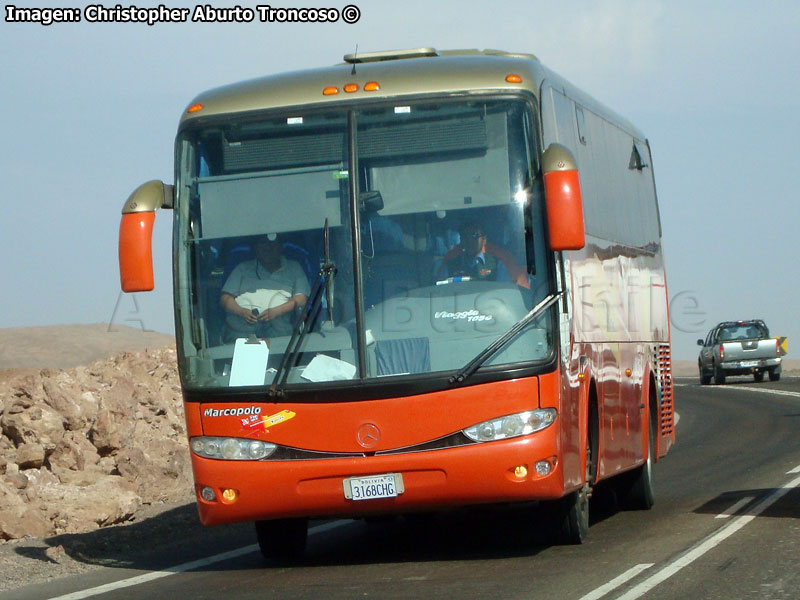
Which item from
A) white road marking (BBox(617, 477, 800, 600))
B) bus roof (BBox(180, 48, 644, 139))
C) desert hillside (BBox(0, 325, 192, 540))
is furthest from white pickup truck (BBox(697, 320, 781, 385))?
bus roof (BBox(180, 48, 644, 139))

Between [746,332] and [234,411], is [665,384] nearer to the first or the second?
[234,411]

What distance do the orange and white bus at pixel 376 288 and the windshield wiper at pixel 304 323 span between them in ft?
0.05

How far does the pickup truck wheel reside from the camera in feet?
155

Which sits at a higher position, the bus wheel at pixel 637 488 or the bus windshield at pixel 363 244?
the bus windshield at pixel 363 244

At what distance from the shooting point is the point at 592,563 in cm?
983

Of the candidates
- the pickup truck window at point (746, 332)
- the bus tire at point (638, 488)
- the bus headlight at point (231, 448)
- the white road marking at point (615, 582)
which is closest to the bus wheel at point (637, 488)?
the bus tire at point (638, 488)

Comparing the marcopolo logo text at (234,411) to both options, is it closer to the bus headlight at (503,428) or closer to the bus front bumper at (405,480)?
the bus front bumper at (405,480)

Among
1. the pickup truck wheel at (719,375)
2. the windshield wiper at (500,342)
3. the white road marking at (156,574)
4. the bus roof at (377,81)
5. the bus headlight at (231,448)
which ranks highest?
the bus roof at (377,81)

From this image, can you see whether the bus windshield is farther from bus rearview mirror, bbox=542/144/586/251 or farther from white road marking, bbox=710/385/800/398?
white road marking, bbox=710/385/800/398

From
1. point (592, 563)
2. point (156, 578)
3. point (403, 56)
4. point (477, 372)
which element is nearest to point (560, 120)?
point (403, 56)

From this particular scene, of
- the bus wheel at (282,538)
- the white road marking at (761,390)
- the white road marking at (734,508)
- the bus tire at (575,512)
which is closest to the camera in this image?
the bus tire at (575,512)

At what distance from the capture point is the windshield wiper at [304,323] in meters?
9.84

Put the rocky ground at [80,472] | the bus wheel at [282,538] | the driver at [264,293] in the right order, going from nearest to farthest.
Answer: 1. the driver at [264,293]
2. the bus wheel at [282,538]
3. the rocky ground at [80,472]

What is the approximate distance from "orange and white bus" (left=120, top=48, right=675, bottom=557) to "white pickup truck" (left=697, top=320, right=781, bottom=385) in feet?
119
